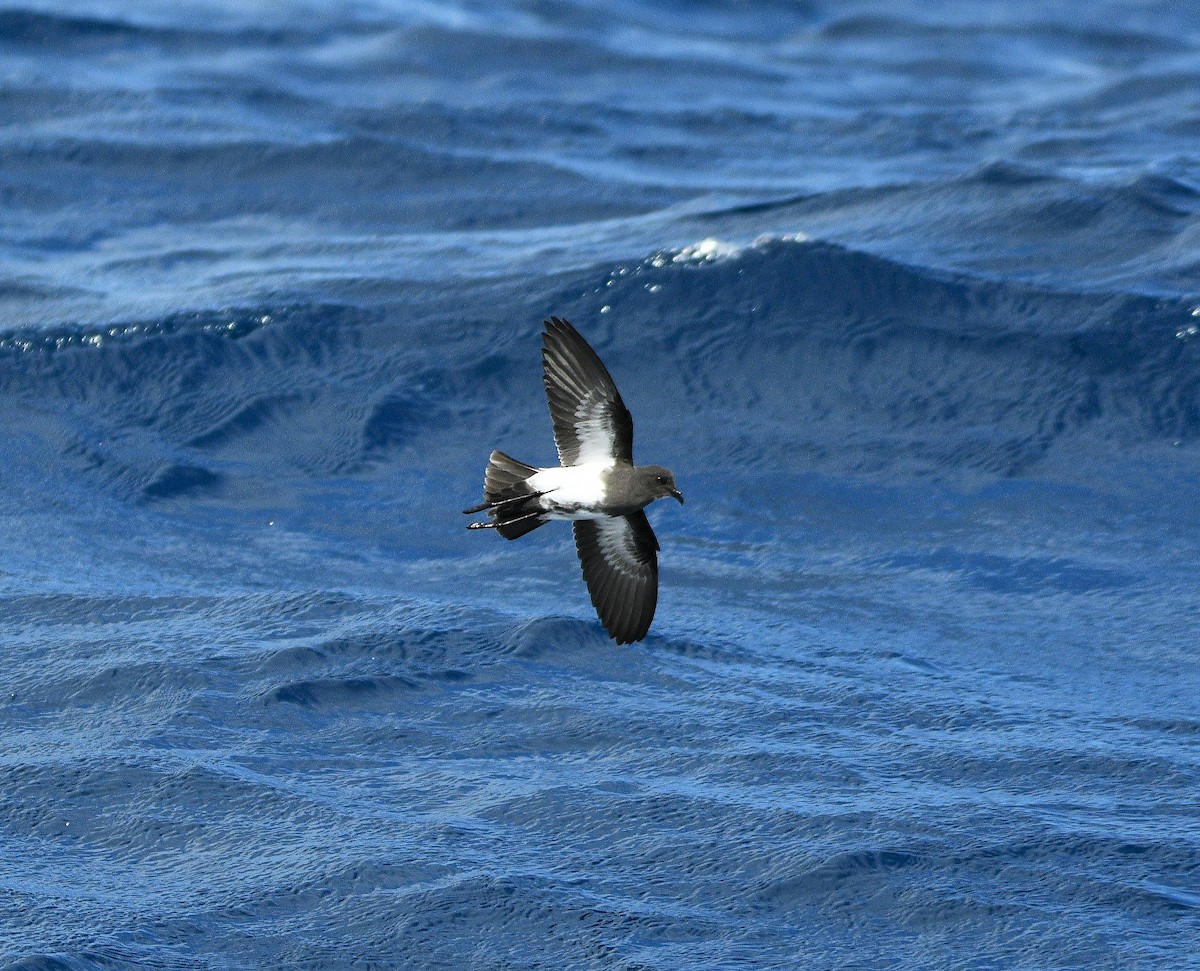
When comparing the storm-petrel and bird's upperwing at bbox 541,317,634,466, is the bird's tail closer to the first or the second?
the storm-petrel

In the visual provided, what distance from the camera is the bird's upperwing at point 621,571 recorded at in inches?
332

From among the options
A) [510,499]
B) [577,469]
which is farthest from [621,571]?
[510,499]

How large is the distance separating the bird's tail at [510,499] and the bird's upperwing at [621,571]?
51 cm

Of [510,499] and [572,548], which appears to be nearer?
[510,499]

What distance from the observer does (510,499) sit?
792cm

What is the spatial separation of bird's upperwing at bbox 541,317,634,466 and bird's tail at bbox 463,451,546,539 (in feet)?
0.80

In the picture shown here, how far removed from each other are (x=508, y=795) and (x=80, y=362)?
22.0 feet

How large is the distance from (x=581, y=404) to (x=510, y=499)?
0.56 m

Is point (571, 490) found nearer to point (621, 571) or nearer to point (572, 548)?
point (621, 571)

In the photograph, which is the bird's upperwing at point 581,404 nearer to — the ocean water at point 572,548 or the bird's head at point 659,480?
the bird's head at point 659,480

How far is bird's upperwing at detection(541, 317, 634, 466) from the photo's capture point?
7.99 metres

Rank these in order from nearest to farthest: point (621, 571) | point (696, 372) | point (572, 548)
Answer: point (621, 571) → point (572, 548) → point (696, 372)

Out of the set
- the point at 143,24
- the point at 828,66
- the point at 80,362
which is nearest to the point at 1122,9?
the point at 828,66

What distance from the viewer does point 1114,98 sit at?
2338 cm
